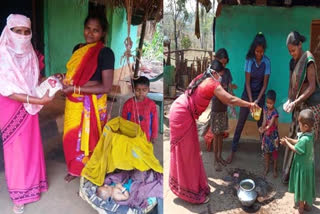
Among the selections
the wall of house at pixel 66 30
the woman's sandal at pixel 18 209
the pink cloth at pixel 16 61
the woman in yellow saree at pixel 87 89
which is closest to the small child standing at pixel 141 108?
the woman in yellow saree at pixel 87 89

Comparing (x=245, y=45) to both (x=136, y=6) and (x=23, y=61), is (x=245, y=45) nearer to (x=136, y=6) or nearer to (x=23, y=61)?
(x=136, y=6)

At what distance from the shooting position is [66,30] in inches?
168

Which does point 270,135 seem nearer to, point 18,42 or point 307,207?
point 307,207

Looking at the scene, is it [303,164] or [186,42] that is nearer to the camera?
[303,164]

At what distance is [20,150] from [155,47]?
2250 mm

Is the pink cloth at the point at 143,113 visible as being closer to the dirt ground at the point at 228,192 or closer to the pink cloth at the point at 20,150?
the dirt ground at the point at 228,192

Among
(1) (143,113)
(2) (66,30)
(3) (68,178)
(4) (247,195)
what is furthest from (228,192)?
(2) (66,30)

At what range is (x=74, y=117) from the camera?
239cm

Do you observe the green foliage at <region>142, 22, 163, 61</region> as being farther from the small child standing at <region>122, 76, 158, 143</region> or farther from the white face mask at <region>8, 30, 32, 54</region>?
the white face mask at <region>8, 30, 32, 54</region>

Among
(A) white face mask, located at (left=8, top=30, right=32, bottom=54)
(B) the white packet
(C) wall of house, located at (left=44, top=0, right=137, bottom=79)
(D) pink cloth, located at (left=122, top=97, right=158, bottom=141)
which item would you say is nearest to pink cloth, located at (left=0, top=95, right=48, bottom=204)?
(B) the white packet

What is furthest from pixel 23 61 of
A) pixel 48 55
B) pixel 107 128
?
pixel 48 55

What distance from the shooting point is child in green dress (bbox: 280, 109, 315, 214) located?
208 centimetres

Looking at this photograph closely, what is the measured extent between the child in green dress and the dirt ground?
145 millimetres

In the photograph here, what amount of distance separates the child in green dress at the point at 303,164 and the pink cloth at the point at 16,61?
5.75 ft
